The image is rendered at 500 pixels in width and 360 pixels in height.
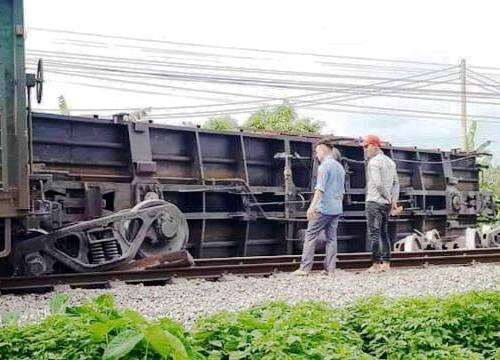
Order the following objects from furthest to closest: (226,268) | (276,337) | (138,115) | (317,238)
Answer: (138,115), (317,238), (226,268), (276,337)

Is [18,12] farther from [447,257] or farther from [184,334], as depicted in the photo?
[447,257]

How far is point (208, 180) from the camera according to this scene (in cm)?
1100

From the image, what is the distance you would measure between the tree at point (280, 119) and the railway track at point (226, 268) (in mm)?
20730

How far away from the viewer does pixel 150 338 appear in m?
2.61

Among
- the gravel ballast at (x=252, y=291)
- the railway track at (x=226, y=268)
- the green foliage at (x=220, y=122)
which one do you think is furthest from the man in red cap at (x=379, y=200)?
the green foliage at (x=220, y=122)

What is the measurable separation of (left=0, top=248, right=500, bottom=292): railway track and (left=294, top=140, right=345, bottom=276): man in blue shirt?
67 centimetres

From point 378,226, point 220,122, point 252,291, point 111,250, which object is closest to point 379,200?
point 378,226

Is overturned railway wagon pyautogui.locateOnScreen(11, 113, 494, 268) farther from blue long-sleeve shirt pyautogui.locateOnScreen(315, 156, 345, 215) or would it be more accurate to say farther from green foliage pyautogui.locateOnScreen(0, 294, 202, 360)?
green foliage pyautogui.locateOnScreen(0, 294, 202, 360)

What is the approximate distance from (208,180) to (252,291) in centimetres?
369

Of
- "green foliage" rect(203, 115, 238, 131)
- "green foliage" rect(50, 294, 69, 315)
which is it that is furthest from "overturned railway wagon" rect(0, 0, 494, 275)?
"green foliage" rect(203, 115, 238, 131)

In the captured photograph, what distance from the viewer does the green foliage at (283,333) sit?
8.88 feet

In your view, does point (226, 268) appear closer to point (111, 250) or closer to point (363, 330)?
point (111, 250)

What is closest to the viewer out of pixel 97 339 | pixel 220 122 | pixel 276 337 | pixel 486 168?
pixel 97 339

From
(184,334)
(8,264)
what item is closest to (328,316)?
(184,334)
